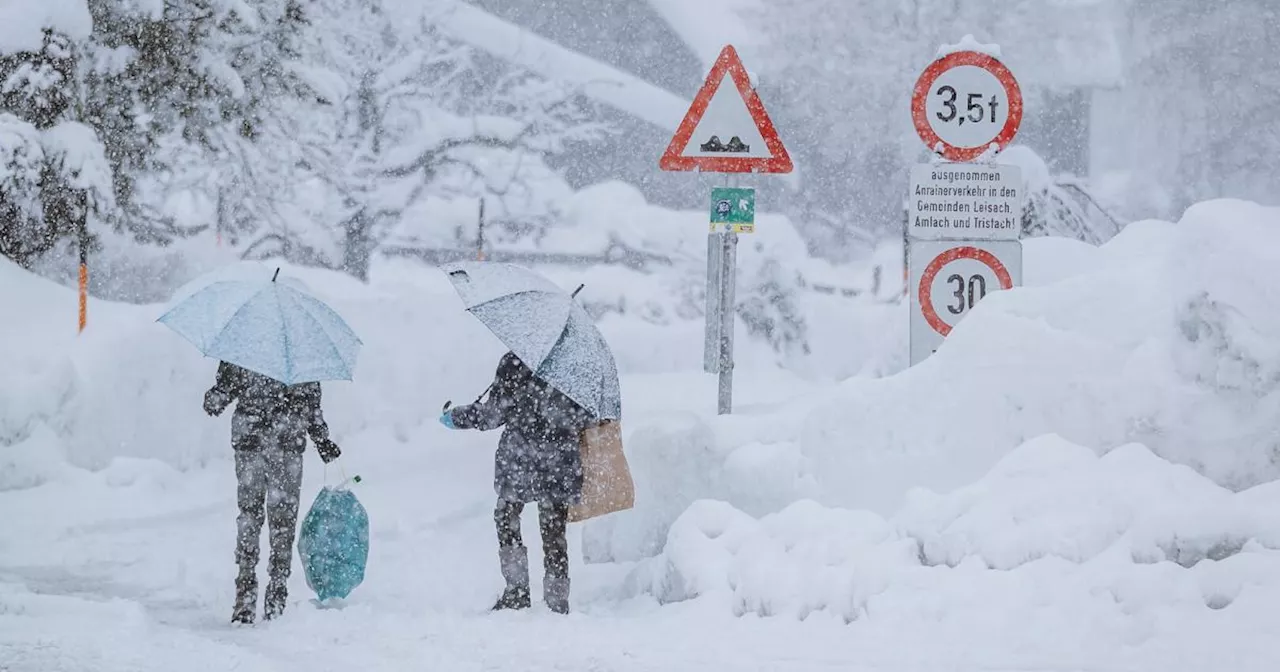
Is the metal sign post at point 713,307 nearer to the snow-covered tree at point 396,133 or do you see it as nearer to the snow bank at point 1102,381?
the snow-covered tree at point 396,133

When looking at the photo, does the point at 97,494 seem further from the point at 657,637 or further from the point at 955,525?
the point at 955,525

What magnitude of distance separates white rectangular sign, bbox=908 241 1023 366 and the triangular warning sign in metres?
0.99

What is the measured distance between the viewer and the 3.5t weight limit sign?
7484 millimetres

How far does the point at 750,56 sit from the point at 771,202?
10.7 feet

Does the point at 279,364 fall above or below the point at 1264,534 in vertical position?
above

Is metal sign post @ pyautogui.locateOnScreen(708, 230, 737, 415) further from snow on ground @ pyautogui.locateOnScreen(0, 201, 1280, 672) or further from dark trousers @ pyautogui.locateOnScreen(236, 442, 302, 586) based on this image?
dark trousers @ pyautogui.locateOnScreen(236, 442, 302, 586)

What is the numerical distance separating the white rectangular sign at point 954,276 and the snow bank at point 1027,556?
1406 mm

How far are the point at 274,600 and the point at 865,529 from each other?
2879mm

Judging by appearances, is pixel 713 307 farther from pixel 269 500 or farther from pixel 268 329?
pixel 268 329

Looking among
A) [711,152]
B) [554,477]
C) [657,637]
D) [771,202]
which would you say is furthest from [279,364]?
[771,202]

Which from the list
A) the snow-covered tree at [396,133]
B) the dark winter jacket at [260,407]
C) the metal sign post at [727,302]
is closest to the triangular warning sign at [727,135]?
the metal sign post at [727,302]

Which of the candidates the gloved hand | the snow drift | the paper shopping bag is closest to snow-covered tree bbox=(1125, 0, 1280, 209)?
the snow drift

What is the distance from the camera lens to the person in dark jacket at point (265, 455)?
21.0 feet

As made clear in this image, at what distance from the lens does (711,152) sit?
7.93 meters
